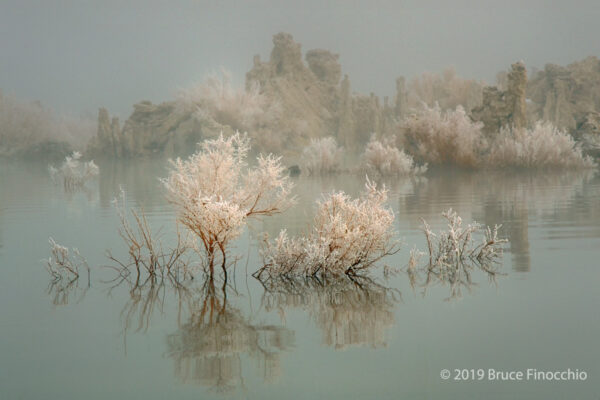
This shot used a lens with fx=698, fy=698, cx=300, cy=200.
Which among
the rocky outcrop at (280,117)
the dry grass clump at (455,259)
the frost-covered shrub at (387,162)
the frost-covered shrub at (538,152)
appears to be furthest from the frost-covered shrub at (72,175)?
the rocky outcrop at (280,117)

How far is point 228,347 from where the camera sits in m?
3.94

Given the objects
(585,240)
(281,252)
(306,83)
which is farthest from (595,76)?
(281,252)

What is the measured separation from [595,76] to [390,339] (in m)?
36.9

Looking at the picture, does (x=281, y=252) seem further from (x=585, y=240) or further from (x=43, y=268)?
(x=585, y=240)

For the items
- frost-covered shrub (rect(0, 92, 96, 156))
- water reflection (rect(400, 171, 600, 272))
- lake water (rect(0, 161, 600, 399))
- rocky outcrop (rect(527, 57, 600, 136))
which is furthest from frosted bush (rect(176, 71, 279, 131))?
lake water (rect(0, 161, 600, 399))

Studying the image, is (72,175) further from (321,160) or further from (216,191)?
(216,191)

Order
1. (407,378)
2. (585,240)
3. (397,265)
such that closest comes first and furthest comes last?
(407,378), (397,265), (585,240)

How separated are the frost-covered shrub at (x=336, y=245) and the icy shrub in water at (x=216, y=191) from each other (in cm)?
38

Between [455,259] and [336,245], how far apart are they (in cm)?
127

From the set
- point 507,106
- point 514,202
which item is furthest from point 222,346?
point 507,106

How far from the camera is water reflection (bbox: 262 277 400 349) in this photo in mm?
4074

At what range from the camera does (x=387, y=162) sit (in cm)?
1872

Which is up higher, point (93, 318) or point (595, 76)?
point (595, 76)
